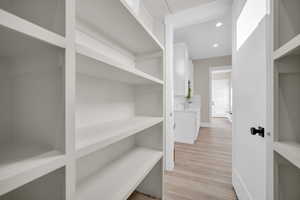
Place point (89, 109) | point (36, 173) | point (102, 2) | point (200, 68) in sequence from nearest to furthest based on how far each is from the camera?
point (36, 173) < point (102, 2) < point (89, 109) < point (200, 68)

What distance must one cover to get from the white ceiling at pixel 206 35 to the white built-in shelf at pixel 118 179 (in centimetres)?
279

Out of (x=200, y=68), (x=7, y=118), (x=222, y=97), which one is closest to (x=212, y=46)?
(x=200, y=68)

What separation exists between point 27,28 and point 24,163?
351 mm

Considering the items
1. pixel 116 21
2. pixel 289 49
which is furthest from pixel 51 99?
pixel 289 49

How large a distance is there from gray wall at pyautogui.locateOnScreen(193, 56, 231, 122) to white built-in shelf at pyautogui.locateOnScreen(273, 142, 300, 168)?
484cm

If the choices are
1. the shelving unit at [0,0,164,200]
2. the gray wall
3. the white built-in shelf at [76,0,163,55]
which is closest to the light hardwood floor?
the shelving unit at [0,0,164,200]

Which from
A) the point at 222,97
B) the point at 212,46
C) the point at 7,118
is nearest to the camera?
the point at 7,118

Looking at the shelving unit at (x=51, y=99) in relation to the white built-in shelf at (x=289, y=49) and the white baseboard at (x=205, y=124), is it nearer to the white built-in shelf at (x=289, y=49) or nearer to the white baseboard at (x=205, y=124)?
the white built-in shelf at (x=289, y=49)

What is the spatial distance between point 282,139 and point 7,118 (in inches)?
44.1

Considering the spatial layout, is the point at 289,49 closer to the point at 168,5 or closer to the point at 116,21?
the point at 116,21

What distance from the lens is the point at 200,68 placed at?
5207 mm

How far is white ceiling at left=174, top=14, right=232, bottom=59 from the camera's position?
8.69 feet

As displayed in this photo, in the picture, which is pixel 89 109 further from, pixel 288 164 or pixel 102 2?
pixel 288 164

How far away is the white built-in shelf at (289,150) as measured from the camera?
0.40 metres
